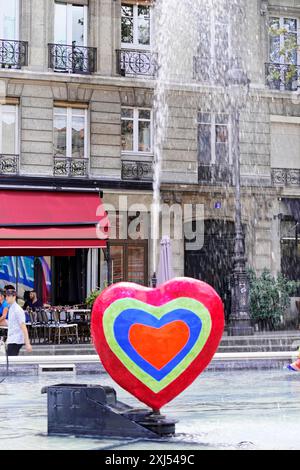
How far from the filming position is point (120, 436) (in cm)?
643

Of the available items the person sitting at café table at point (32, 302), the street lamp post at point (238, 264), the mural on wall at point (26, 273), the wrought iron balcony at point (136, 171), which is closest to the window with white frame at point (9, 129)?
the mural on wall at point (26, 273)

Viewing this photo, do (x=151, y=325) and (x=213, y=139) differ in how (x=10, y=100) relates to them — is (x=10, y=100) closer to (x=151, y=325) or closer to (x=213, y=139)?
(x=213, y=139)

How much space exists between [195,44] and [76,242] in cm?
970

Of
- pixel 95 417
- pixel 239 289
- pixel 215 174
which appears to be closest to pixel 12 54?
pixel 215 174

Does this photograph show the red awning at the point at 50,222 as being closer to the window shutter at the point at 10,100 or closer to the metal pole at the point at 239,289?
the window shutter at the point at 10,100

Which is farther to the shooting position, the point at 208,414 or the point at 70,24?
the point at 70,24

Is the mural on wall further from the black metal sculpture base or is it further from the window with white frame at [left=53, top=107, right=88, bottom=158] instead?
the black metal sculpture base

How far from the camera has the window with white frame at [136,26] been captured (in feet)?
84.9

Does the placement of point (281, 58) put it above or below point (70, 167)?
above

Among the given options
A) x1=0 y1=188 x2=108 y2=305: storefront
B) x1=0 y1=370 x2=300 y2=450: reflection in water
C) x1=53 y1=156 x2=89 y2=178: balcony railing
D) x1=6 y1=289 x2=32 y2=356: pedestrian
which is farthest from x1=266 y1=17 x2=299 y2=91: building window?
x1=0 y1=370 x2=300 y2=450: reflection in water

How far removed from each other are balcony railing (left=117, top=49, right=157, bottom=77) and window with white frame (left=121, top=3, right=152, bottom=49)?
16.0 inches

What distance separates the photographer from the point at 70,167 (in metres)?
24.5

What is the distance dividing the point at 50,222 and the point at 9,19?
280 inches
